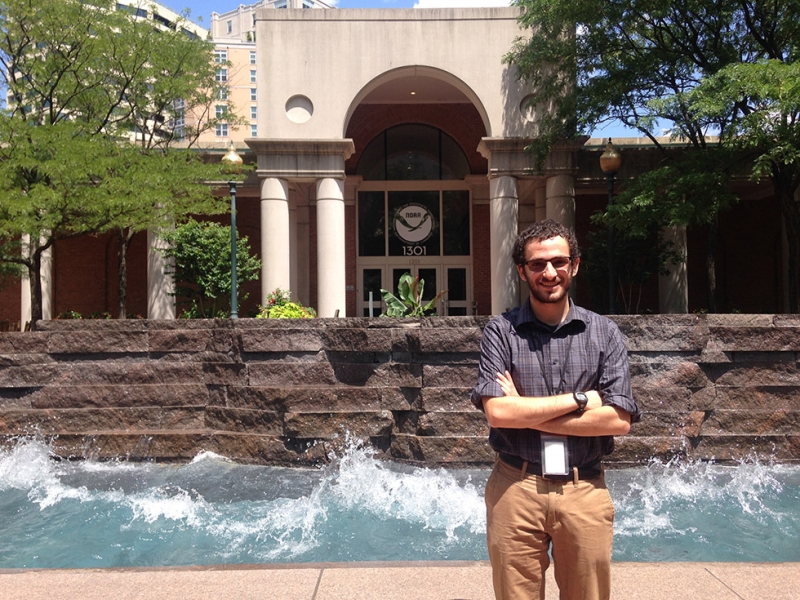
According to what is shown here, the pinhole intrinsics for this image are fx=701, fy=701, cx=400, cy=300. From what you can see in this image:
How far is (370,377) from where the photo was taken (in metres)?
10.3

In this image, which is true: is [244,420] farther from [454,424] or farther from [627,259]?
[627,259]

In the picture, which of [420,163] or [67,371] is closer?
[67,371]

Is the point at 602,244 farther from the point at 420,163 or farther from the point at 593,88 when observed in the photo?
the point at 420,163

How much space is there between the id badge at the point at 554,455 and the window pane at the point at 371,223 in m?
24.8

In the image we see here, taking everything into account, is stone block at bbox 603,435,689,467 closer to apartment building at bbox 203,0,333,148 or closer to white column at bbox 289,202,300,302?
white column at bbox 289,202,300,302

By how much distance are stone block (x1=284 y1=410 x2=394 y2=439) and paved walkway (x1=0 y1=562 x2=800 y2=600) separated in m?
4.62

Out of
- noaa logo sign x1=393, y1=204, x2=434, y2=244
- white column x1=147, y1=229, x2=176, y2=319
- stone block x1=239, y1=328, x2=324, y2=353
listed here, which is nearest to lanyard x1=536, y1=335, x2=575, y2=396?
stone block x1=239, y1=328, x2=324, y2=353

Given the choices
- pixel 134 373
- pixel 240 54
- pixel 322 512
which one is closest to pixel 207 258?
pixel 134 373

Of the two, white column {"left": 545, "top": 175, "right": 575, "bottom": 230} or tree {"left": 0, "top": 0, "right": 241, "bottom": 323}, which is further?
white column {"left": 545, "top": 175, "right": 575, "bottom": 230}

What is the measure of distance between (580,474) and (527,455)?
0.81ft

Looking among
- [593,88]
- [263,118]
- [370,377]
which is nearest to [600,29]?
[593,88]

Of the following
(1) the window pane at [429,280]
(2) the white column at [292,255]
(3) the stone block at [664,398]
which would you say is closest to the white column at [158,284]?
(2) the white column at [292,255]

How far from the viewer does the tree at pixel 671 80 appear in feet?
49.2

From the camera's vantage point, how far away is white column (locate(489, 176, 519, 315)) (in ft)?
66.7
